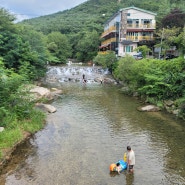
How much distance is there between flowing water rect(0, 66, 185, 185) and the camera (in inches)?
459

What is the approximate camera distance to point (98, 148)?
14.9m

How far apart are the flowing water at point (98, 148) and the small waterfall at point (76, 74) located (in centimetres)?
1696

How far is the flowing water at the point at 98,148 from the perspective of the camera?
11664 millimetres

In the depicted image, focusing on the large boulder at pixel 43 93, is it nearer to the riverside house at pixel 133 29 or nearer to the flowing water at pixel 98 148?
the flowing water at pixel 98 148

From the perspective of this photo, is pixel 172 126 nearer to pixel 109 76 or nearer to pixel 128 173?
pixel 128 173

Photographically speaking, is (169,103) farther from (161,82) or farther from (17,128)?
(17,128)

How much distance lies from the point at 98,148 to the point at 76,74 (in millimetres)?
33119

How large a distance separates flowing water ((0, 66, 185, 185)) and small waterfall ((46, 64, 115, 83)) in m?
17.0

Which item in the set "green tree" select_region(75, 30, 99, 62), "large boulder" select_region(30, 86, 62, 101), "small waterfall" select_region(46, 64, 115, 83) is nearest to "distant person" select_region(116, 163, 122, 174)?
"large boulder" select_region(30, 86, 62, 101)

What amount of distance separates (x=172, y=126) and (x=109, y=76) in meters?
26.2

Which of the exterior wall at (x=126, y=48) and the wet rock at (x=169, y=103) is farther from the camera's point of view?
the exterior wall at (x=126, y=48)

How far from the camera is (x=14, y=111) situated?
1786 centimetres

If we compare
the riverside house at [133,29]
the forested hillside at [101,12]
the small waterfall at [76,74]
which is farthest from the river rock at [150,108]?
the forested hillside at [101,12]

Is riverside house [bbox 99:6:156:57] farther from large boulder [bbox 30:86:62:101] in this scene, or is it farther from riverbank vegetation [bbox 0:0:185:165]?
large boulder [bbox 30:86:62:101]
